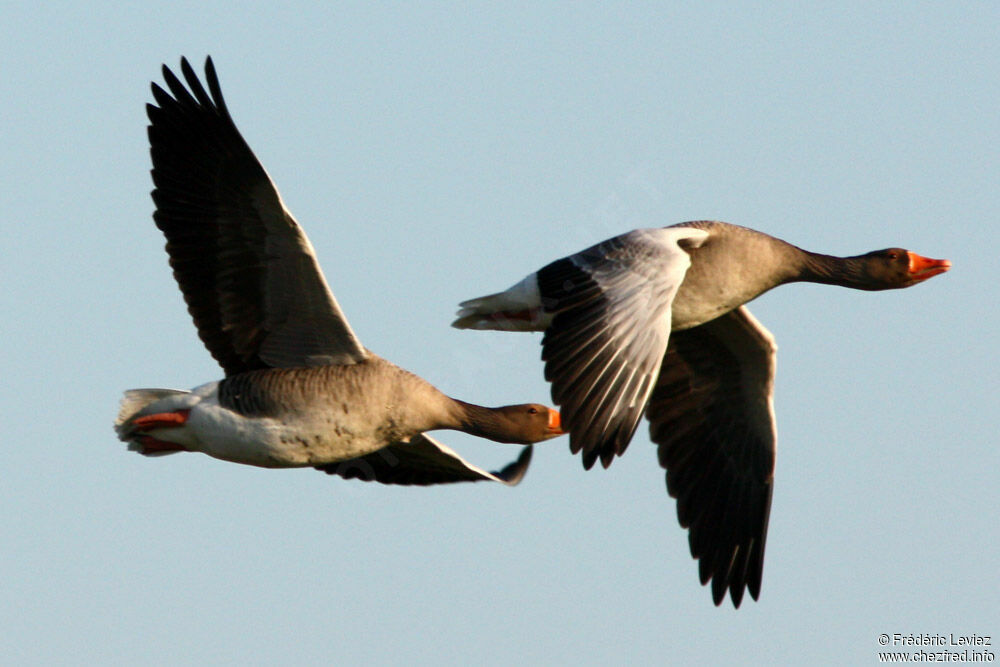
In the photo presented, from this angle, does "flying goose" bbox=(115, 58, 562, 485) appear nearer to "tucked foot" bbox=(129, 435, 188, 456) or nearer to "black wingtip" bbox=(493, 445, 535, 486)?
"tucked foot" bbox=(129, 435, 188, 456)

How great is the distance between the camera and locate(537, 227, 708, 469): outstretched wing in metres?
9.98

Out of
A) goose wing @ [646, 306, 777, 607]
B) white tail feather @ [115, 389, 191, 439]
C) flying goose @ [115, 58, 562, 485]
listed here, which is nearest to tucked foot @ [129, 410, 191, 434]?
flying goose @ [115, 58, 562, 485]

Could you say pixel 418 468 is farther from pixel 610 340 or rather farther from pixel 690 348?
pixel 610 340

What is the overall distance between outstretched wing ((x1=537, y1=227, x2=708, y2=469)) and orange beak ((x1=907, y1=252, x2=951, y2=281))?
295 centimetres

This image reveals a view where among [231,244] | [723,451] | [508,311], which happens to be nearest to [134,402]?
[231,244]

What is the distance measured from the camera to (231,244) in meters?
11.0

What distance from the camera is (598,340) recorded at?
401 inches

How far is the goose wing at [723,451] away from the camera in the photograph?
13250 millimetres

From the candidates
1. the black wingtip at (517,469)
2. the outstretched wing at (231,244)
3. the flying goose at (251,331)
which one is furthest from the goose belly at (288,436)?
the black wingtip at (517,469)

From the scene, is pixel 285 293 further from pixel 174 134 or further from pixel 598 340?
pixel 598 340

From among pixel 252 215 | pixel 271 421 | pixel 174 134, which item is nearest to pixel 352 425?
pixel 271 421

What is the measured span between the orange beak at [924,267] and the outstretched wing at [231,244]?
494 cm

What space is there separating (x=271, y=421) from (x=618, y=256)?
2.83 metres

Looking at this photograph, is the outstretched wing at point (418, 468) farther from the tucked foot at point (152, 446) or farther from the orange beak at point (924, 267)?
the orange beak at point (924, 267)
